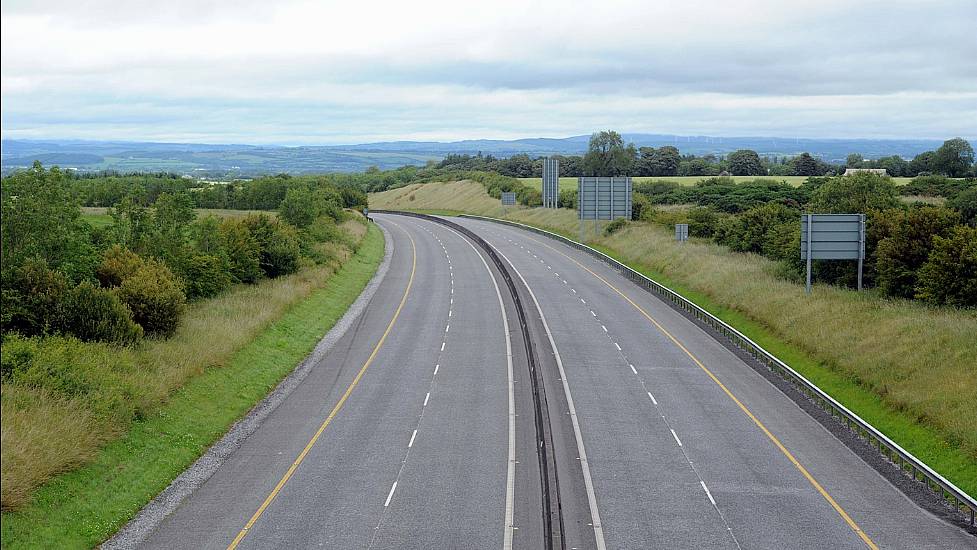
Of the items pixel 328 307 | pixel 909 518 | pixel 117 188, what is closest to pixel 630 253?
pixel 328 307

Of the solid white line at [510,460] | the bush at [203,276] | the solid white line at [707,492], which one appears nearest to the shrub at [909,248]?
the solid white line at [510,460]

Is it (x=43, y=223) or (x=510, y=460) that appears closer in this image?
(x=510, y=460)

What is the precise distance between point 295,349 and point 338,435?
12.9 m

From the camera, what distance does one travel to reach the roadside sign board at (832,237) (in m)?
46.4

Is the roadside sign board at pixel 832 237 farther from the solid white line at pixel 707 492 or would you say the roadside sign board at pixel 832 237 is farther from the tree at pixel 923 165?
the tree at pixel 923 165

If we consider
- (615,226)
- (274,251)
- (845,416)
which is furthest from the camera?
(615,226)

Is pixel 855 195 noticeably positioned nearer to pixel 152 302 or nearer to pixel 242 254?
pixel 242 254

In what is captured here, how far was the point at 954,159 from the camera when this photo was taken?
15012 cm

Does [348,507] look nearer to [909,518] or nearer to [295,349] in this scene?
[909,518]

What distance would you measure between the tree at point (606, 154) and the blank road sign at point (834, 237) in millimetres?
129944

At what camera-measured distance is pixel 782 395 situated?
32.2 meters

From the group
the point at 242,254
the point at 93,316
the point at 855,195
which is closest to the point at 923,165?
the point at 855,195

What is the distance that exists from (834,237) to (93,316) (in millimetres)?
35560

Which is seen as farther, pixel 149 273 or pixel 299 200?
pixel 299 200
